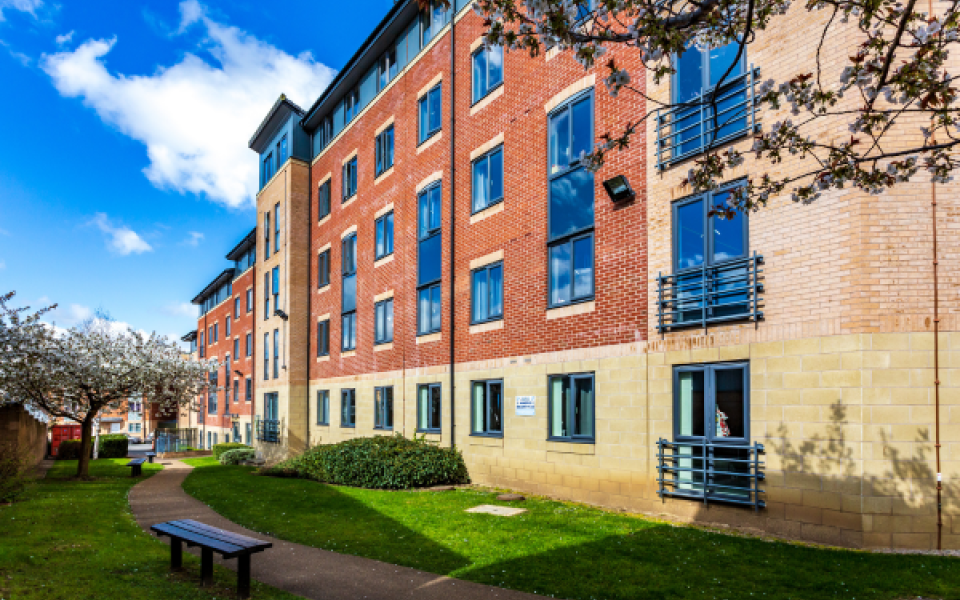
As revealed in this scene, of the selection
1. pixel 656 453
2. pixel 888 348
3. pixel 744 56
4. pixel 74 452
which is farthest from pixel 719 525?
pixel 74 452

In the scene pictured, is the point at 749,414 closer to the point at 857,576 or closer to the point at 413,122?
the point at 857,576

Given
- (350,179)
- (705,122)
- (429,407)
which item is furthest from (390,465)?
(350,179)

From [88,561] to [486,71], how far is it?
46.2ft

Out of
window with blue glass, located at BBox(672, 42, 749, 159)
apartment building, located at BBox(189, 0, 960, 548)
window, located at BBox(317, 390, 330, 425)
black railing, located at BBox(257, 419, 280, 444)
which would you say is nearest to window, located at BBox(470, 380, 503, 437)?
apartment building, located at BBox(189, 0, 960, 548)

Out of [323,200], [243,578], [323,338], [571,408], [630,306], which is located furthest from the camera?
[323,200]

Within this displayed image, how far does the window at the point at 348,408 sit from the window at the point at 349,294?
1663 millimetres

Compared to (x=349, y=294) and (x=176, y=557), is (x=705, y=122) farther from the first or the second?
(x=349, y=294)

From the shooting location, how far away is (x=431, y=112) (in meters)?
20.3

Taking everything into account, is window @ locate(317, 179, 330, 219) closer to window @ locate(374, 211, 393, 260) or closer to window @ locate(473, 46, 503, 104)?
window @ locate(374, 211, 393, 260)

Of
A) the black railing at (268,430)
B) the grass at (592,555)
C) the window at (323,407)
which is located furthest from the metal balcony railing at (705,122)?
the black railing at (268,430)

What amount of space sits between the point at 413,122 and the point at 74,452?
→ 87.9 ft

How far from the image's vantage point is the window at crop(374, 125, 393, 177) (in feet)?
74.7

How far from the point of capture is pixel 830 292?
9.47 m

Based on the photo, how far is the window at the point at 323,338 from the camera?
27016 mm
